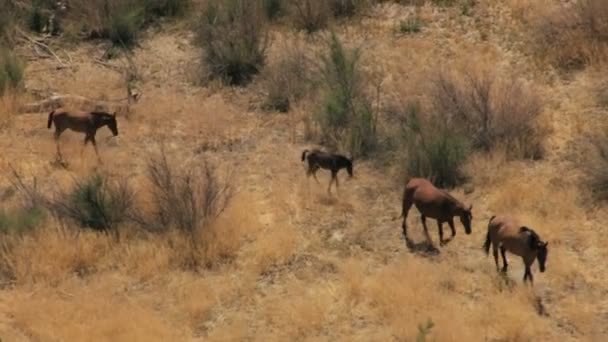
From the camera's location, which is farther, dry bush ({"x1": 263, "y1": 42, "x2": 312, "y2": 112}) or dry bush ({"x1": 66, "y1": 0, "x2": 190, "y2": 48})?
dry bush ({"x1": 66, "y1": 0, "x2": 190, "y2": 48})

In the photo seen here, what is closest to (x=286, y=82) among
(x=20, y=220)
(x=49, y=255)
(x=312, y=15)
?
(x=312, y=15)

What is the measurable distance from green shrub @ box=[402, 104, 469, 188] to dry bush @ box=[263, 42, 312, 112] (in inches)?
111

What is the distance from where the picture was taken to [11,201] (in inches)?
431

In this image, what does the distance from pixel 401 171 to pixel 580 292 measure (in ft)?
11.1

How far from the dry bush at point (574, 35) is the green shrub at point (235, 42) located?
5094 millimetres

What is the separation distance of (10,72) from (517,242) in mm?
9722

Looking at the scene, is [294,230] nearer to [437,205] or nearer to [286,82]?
[437,205]

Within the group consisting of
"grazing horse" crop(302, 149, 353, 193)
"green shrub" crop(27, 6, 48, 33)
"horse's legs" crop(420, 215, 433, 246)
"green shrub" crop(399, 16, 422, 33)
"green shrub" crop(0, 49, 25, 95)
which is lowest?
"horse's legs" crop(420, 215, 433, 246)

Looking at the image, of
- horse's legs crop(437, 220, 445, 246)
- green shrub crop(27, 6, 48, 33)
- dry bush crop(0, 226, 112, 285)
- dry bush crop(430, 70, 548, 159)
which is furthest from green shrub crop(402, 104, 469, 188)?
green shrub crop(27, 6, 48, 33)

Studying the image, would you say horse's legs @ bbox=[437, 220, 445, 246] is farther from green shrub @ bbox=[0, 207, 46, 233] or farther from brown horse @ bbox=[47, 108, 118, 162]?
brown horse @ bbox=[47, 108, 118, 162]

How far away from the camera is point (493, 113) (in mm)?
12219

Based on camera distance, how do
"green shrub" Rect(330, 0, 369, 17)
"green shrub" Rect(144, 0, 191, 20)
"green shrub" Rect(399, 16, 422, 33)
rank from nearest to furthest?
"green shrub" Rect(399, 16, 422, 33), "green shrub" Rect(330, 0, 369, 17), "green shrub" Rect(144, 0, 191, 20)

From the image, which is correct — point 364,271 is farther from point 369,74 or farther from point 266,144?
point 369,74

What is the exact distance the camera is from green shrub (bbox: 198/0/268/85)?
49.0 feet
